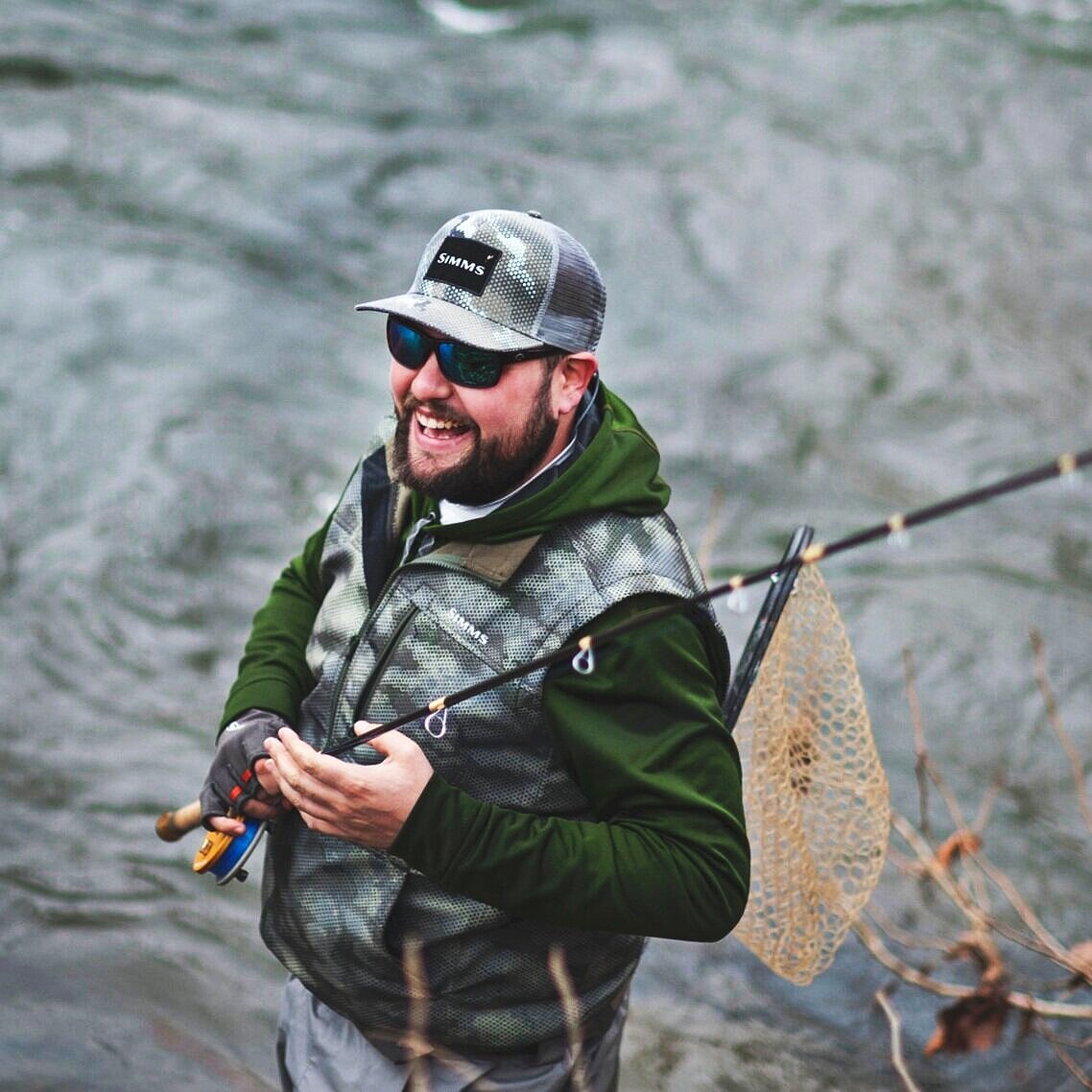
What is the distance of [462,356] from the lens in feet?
7.61

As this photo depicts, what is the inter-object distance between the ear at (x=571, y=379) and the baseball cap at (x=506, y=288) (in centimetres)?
2

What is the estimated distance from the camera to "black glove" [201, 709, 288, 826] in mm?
2494

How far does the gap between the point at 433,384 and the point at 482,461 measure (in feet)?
0.45

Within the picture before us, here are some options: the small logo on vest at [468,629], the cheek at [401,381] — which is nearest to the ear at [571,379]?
the cheek at [401,381]

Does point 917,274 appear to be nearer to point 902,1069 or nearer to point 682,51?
point 682,51

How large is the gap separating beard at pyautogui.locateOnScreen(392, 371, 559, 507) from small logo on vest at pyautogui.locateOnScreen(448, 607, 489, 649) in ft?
0.59

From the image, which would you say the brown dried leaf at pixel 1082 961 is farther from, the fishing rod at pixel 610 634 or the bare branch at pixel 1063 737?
the fishing rod at pixel 610 634

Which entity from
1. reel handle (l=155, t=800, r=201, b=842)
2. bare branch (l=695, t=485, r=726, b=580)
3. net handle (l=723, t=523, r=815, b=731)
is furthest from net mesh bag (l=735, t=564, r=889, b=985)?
bare branch (l=695, t=485, r=726, b=580)

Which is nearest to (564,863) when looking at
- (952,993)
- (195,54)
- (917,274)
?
(952,993)

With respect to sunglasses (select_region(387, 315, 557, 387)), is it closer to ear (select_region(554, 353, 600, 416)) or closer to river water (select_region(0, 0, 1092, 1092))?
ear (select_region(554, 353, 600, 416))

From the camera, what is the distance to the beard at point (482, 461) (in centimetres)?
236

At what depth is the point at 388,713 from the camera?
2.41 m

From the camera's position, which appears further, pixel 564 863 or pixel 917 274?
pixel 917 274

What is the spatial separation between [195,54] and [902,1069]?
8.72 metres
